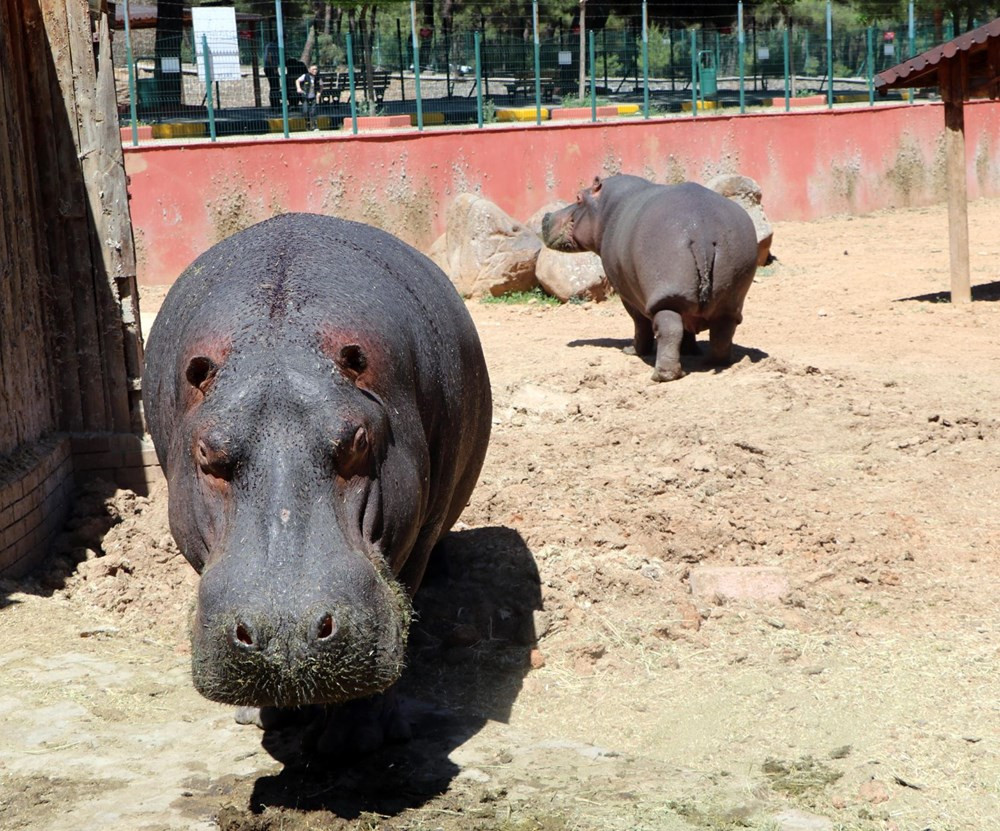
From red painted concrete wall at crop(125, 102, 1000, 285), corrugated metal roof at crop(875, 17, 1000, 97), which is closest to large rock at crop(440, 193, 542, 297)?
red painted concrete wall at crop(125, 102, 1000, 285)

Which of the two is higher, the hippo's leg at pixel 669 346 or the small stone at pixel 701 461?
the hippo's leg at pixel 669 346

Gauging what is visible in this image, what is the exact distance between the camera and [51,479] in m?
6.26

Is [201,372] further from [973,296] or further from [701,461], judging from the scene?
[973,296]

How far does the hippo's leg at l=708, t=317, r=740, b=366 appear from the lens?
951cm

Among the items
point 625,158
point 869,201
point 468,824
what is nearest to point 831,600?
point 468,824

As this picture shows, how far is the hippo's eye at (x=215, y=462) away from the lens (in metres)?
3.30

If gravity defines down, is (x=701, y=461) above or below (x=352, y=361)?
below

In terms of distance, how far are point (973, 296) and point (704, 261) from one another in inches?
177

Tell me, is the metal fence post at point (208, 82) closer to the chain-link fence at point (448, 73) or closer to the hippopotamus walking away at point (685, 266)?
the chain-link fence at point (448, 73)

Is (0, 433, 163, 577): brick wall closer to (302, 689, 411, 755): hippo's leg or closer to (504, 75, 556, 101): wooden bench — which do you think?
(302, 689, 411, 755): hippo's leg

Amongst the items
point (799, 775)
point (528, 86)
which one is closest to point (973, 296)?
point (528, 86)

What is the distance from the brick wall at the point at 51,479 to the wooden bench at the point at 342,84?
13023 mm

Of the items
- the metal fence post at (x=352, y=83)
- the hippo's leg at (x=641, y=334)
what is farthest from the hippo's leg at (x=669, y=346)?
the metal fence post at (x=352, y=83)

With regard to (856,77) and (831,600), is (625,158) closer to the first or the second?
(856,77)
